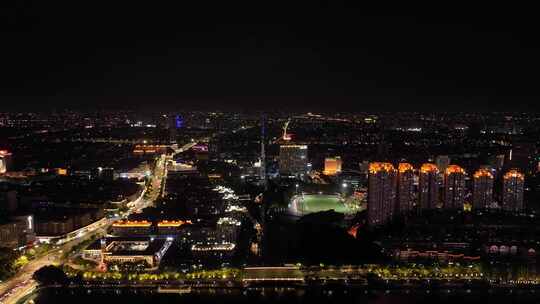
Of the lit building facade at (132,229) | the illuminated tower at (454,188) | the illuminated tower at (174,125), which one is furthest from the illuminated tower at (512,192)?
the illuminated tower at (174,125)

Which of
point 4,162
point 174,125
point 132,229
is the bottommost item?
point 132,229

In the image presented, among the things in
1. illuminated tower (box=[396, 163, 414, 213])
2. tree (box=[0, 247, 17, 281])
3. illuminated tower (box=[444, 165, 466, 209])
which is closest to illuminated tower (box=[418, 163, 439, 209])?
illuminated tower (box=[444, 165, 466, 209])

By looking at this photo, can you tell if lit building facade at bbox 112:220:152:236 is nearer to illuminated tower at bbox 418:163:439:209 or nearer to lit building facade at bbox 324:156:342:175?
illuminated tower at bbox 418:163:439:209

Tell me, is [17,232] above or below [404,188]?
below

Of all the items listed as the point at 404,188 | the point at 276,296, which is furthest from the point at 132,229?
the point at 404,188

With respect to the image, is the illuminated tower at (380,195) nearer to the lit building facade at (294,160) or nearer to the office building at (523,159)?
the lit building facade at (294,160)

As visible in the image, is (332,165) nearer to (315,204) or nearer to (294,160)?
(294,160)

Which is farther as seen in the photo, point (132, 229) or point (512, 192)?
point (512, 192)
